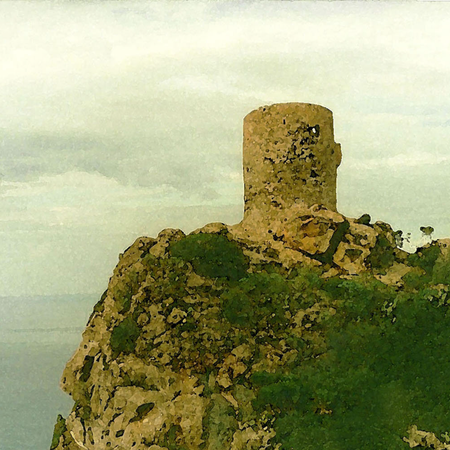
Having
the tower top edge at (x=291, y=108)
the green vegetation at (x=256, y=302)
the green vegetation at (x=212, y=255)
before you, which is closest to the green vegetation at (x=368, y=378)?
the green vegetation at (x=256, y=302)

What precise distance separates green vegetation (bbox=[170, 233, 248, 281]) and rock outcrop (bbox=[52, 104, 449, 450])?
22 mm

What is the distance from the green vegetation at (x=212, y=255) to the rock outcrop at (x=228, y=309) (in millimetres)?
22

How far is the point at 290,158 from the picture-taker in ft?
53.0

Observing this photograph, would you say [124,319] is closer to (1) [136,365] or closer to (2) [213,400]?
(1) [136,365]

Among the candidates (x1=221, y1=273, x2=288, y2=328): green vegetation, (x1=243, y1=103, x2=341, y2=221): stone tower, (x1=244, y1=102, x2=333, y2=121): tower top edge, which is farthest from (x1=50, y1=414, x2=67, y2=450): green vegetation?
(x1=244, y1=102, x2=333, y2=121): tower top edge

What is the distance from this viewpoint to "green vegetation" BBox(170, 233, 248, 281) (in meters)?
14.0

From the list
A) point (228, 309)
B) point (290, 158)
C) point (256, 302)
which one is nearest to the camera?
point (228, 309)

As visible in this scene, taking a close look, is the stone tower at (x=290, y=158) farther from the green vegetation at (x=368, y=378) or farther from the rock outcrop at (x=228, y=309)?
the green vegetation at (x=368, y=378)


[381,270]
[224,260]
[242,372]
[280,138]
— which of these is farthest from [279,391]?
[280,138]

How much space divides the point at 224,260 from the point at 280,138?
A: 3.68 m

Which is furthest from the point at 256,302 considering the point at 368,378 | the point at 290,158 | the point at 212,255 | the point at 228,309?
the point at 290,158

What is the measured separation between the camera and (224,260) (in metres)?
14.2

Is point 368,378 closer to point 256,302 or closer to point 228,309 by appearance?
point 256,302

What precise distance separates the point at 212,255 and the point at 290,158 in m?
3.43
